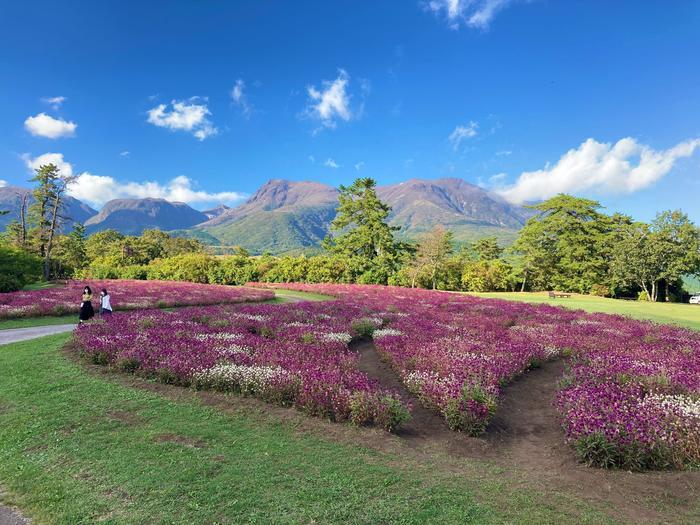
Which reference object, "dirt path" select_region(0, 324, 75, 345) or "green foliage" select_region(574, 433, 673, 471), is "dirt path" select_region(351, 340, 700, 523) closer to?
"green foliage" select_region(574, 433, 673, 471)

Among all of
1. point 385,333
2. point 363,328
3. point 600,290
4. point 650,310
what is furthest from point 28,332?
point 600,290

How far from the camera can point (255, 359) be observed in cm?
865

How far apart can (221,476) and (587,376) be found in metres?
7.58

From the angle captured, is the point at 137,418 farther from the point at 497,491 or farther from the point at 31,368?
the point at 497,491

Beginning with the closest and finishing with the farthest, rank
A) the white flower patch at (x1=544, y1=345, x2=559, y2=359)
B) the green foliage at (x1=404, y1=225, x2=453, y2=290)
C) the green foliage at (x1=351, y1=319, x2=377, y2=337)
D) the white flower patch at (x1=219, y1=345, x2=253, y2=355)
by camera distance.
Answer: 1. the white flower patch at (x1=219, y1=345, x2=253, y2=355)
2. the white flower patch at (x1=544, y1=345, x2=559, y2=359)
3. the green foliage at (x1=351, y1=319, x2=377, y2=337)
4. the green foliage at (x1=404, y1=225, x2=453, y2=290)

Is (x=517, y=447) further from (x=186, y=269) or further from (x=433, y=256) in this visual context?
(x=186, y=269)

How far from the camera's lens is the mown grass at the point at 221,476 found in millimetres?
3770

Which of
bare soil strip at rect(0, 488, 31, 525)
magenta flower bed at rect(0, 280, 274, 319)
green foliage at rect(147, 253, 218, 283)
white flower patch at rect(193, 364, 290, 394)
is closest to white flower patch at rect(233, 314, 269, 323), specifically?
white flower patch at rect(193, 364, 290, 394)

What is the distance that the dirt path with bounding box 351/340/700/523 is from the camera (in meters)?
4.19

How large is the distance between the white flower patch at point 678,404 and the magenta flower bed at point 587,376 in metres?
0.02

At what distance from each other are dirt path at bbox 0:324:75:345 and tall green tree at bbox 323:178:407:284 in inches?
1412

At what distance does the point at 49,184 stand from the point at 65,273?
1277 cm

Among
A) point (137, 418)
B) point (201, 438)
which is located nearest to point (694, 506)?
point (201, 438)

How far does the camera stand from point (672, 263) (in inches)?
1713
